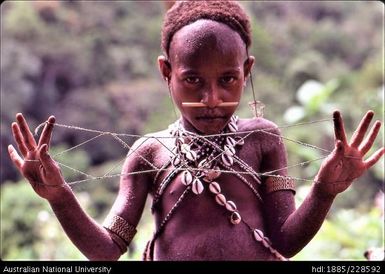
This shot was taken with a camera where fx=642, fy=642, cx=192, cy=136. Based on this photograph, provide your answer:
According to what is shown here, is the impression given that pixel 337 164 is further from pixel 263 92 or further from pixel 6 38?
pixel 6 38

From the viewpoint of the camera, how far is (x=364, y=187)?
23.7 ft

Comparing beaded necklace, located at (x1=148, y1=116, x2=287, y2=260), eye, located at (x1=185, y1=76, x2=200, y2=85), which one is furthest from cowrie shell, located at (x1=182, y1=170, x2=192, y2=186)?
eye, located at (x1=185, y1=76, x2=200, y2=85)

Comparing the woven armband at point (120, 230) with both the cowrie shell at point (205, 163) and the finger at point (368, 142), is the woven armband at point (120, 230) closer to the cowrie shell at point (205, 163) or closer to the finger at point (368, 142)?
the cowrie shell at point (205, 163)

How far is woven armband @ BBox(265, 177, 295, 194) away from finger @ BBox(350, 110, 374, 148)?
0.84 ft

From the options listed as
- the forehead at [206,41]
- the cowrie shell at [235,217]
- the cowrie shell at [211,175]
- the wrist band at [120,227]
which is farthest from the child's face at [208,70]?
the wrist band at [120,227]

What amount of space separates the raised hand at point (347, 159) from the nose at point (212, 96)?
11.1 inches

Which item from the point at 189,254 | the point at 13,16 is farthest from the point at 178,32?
the point at 13,16

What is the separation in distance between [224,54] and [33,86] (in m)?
10.4

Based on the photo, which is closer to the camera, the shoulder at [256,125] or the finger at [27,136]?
the finger at [27,136]

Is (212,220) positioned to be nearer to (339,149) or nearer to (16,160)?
(339,149)

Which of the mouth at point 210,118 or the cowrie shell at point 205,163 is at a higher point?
the mouth at point 210,118

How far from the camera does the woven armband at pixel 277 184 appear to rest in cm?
162

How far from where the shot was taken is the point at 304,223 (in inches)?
60.5

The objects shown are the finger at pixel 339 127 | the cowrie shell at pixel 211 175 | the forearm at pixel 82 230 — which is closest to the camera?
A: the finger at pixel 339 127
